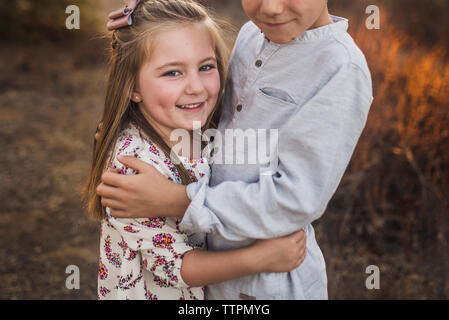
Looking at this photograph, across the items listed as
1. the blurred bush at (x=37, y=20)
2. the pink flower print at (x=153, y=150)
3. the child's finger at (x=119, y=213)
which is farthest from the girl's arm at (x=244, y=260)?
the blurred bush at (x=37, y=20)

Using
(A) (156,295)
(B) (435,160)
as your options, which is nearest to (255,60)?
(A) (156,295)

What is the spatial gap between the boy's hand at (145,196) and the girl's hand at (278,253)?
0.27m

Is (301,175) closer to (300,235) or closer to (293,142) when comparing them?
(293,142)

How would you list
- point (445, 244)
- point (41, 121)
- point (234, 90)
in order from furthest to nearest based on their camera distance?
point (41, 121) → point (445, 244) → point (234, 90)

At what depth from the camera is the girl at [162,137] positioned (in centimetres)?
145

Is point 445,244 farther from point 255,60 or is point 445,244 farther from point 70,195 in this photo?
point 70,195

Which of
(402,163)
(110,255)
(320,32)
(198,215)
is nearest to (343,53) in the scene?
(320,32)

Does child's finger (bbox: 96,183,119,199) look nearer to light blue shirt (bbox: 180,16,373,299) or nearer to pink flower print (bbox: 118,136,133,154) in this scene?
pink flower print (bbox: 118,136,133,154)

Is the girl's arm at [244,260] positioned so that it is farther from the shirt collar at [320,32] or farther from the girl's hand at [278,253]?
the shirt collar at [320,32]

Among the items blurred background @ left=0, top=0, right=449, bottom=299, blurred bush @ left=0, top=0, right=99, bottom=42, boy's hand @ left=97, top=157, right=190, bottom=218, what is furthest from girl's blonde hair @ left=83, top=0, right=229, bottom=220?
blurred bush @ left=0, top=0, right=99, bottom=42

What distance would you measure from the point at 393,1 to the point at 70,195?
3.76 meters

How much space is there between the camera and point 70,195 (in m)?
4.17

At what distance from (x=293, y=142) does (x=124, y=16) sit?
77cm

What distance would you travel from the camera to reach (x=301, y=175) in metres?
1.27
